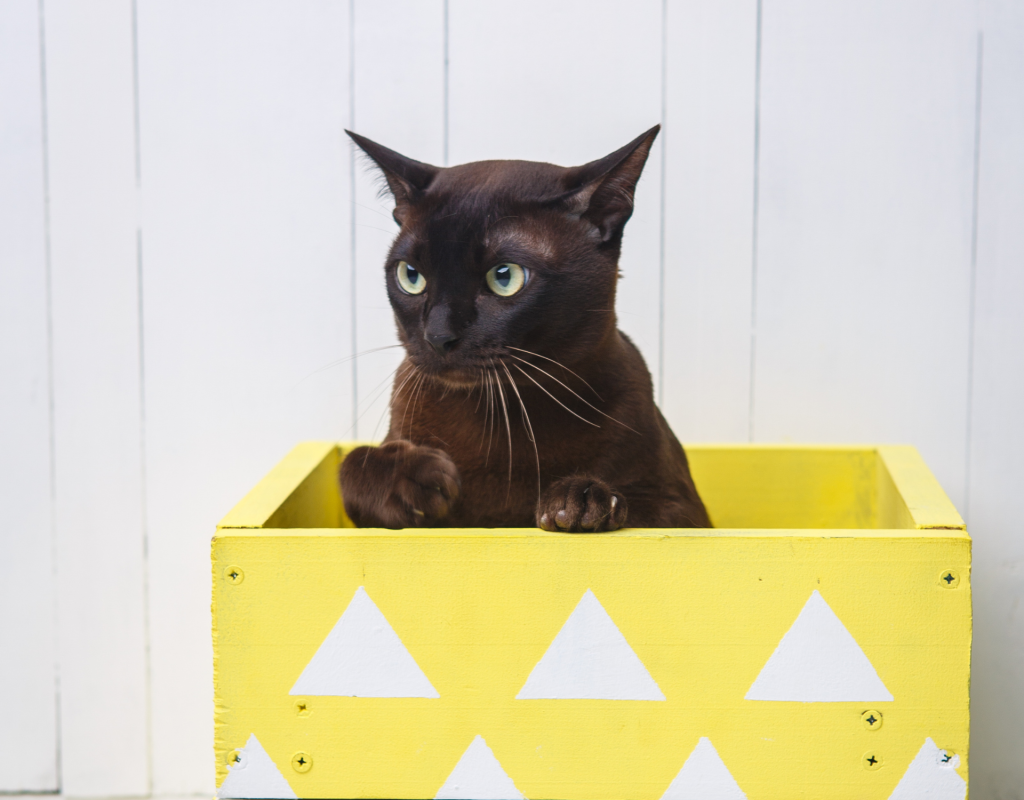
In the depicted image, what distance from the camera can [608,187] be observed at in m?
0.78

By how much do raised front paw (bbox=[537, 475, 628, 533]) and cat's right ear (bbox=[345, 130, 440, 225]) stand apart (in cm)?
32

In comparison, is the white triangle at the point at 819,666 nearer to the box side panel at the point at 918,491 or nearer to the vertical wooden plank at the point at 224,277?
the box side panel at the point at 918,491

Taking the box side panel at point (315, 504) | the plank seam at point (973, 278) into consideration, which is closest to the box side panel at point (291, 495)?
the box side panel at point (315, 504)

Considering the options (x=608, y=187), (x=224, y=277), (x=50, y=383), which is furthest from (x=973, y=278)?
(x=50, y=383)

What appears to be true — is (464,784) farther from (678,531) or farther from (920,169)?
(920,169)

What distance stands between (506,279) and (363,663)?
1.13 feet

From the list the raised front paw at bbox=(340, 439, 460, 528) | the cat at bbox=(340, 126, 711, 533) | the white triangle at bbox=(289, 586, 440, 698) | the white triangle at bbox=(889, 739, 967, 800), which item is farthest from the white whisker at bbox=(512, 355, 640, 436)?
the white triangle at bbox=(889, 739, 967, 800)

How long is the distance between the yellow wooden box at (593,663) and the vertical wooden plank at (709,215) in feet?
1.80

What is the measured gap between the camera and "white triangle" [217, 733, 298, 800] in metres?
0.70

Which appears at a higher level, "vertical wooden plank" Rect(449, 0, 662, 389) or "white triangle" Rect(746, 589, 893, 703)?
"vertical wooden plank" Rect(449, 0, 662, 389)

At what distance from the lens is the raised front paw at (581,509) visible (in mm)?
687

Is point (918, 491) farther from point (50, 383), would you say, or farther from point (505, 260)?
point (50, 383)

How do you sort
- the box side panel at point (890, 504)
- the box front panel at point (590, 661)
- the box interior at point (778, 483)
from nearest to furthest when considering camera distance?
the box front panel at point (590, 661)
the box side panel at point (890, 504)
the box interior at point (778, 483)

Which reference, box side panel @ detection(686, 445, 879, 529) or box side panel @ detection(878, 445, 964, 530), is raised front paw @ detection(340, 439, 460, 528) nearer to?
box side panel @ detection(878, 445, 964, 530)
